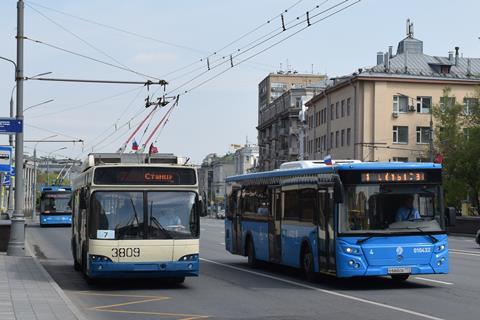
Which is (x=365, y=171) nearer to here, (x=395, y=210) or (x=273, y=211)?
(x=395, y=210)

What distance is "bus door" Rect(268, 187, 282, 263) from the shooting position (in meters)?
21.0

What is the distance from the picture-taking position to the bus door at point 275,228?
68.9 ft

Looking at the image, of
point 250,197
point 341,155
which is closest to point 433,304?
point 250,197

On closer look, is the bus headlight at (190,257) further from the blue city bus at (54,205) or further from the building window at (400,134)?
the building window at (400,134)

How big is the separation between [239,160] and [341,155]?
86416mm

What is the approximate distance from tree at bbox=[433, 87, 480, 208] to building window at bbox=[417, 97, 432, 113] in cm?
1197

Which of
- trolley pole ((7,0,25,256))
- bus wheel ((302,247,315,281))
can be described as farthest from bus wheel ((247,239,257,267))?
trolley pole ((7,0,25,256))

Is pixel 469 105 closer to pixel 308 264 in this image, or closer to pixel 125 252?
pixel 308 264

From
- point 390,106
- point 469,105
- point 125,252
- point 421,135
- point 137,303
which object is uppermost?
point 390,106

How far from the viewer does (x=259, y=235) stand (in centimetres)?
2280

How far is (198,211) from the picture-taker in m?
17.7

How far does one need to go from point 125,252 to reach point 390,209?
16.9ft

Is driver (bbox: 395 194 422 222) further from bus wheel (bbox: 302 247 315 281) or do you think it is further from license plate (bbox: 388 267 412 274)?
bus wheel (bbox: 302 247 315 281)

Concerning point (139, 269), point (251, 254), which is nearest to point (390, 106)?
point (251, 254)
